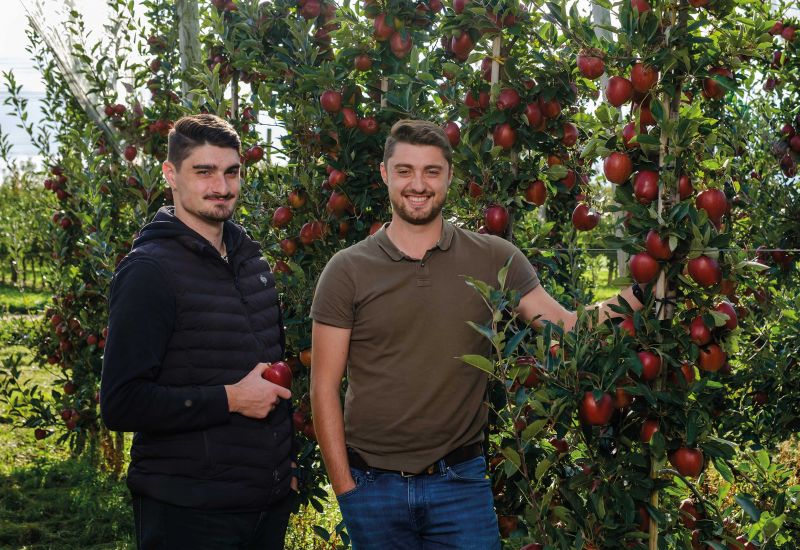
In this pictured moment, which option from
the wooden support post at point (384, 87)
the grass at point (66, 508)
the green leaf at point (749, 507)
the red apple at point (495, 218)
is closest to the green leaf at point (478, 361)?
the green leaf at point (749, 507)

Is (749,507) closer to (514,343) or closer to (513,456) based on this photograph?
(513,456)

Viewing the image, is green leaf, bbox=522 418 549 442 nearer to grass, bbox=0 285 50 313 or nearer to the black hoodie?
the black hoodie

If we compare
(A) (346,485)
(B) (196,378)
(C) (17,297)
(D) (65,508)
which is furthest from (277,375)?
(C) (17,297)

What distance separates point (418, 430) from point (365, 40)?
2.00 m

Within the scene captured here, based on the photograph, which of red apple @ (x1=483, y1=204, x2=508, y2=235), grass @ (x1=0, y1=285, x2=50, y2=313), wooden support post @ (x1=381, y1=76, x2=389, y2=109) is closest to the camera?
red apple @ (x1=483, y1=204, x2=508, y2=235)

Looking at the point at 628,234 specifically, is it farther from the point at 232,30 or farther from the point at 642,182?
the point at 232,30

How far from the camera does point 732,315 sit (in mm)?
2311

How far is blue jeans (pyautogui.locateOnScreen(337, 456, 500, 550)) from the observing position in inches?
93.0

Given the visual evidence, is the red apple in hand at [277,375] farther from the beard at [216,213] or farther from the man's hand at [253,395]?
the beard at [216,213]

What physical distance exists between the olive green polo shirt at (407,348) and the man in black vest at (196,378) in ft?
0.85

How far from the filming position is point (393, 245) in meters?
2.50

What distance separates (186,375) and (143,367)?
0.58ft

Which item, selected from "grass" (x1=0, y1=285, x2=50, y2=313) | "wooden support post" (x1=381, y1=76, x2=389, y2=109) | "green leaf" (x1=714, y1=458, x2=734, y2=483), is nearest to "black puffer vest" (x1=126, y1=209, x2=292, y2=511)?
"green leaf" (x1=714, y1=458, x2=734, y2=483)

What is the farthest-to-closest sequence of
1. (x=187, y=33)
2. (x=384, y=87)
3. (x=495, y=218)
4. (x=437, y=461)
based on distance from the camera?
(x=187, y=33), (x=384, y=87), (x=495, y=218), (x=437, y=461)
